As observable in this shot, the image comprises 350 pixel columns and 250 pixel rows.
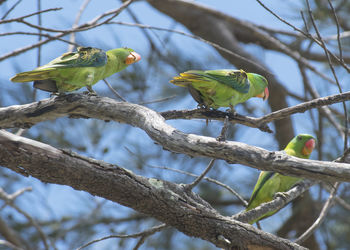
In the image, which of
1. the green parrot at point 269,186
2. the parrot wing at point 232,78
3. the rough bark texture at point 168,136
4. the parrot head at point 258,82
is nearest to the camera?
the rough bark texture at point 168,136

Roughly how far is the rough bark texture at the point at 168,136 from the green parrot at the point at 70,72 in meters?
0.23

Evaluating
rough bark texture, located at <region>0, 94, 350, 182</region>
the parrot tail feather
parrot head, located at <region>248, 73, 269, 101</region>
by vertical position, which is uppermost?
parrot head, located at <region>248, 73, 269, 101</region>

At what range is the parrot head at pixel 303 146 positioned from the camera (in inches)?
149

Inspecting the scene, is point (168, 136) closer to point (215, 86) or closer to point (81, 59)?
point (215, 86)

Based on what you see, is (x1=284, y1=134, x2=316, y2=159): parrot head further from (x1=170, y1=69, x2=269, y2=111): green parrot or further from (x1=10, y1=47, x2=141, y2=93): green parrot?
(x1=10, y1=47, x2=141, y2=93): green parrot

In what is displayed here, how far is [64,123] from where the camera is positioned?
15.4 feet

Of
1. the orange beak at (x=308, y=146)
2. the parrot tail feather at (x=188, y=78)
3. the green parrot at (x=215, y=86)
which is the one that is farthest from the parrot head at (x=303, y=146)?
the parrot tail feather at (x=188, y=78)

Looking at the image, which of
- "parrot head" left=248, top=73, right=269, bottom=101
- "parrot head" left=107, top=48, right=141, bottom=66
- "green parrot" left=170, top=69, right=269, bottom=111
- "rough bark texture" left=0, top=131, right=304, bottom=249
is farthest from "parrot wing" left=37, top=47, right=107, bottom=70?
"parrot head" left=248, top=73, right=269, bottom=101

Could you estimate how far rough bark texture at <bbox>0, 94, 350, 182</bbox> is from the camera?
1.63 metres

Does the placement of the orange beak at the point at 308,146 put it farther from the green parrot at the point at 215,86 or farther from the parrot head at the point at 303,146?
the green parrot at the point at 215,86

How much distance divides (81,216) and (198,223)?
302 cm

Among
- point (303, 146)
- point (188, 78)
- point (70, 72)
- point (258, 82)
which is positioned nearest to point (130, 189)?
point (188, 78)

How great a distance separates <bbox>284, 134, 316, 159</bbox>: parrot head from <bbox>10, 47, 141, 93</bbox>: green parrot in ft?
6.62

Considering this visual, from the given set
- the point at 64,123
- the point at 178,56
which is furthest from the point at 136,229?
the point at 178,56
